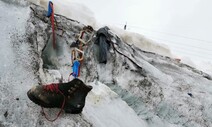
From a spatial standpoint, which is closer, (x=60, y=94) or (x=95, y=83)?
(x=60, y=94)

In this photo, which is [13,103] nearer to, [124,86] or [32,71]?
[32,71]

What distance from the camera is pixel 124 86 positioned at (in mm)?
5383

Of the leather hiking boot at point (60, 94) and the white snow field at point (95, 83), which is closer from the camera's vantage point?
the leather hiking boot at point (60, 94)

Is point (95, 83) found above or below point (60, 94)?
below

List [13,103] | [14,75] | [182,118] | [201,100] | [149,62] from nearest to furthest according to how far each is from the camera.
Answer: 1. [13,103]
2. [14,75]
3. [182,118]
4. [201,100]
5. [149,62]

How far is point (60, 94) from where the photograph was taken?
11.6 ft

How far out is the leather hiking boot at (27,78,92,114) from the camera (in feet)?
11.4

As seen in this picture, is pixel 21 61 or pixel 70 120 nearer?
pixel 70 120

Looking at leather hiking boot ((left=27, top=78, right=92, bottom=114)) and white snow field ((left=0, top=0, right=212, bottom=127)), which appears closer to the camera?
→ leather hiking boot ((left=27, top=78, right=92, bottom=114))

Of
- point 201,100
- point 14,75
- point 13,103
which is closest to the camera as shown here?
point 13,103

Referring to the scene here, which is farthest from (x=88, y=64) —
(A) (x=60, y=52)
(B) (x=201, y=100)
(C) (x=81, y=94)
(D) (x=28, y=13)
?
(B) (x=201, y=100)

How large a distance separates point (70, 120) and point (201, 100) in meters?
2.98

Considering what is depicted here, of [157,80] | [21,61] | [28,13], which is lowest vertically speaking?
[157,80]

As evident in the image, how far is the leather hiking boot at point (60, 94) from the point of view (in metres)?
3.48
